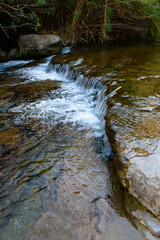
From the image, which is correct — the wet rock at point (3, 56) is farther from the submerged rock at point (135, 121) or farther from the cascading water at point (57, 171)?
the cascading water at point (57, 171)

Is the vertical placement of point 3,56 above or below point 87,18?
below

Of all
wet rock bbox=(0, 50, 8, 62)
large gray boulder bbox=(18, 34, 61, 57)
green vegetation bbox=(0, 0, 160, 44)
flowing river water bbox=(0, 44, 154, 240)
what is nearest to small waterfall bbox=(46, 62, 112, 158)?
flowing river water bbox=(0, 44, 154, 240)

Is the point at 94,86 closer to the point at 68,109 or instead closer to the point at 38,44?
the point at 68,109

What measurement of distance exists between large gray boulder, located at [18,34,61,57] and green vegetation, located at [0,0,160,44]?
38 cm

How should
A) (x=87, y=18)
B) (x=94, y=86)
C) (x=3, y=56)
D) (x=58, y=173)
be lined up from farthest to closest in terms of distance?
1. (x=3, y=56)
2. (x=87, y=18)
3. (x=94, y=86)
4. (x=58, y=173)

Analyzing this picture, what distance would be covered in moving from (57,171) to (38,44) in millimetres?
6001

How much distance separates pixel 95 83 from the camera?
13.0ft

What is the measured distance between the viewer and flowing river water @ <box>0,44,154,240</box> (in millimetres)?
1540

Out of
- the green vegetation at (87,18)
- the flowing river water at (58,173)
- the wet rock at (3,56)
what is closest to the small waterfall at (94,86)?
the flowing river water at (58,173)

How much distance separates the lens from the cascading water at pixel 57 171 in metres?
1.54

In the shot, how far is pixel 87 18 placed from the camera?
23.2 feet

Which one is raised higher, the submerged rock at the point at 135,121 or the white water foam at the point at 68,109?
the submerged rock at the point at 135,121

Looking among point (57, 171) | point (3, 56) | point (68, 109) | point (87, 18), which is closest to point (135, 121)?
point (57, 171)

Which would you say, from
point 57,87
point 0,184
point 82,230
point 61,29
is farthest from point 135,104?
point 61,29
